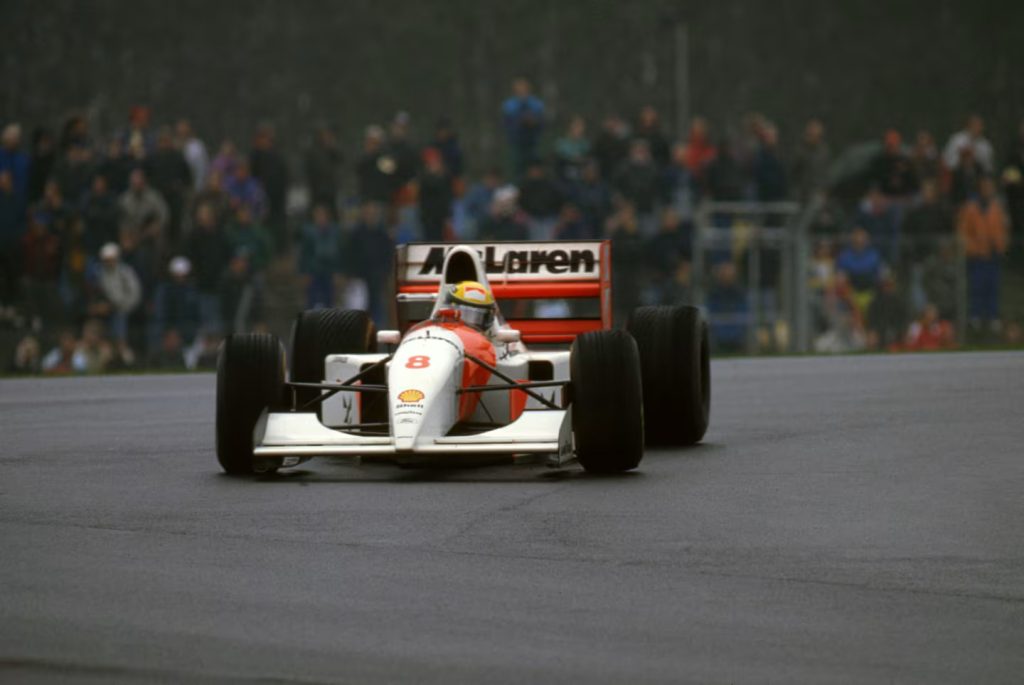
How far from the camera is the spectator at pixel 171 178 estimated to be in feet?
75.2

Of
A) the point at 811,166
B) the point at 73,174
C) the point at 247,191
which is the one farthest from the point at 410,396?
the point at 811,166

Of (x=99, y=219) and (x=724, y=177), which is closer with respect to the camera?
(x=99, y=219)

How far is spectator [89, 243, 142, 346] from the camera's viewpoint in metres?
22.0

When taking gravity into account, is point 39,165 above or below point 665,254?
above

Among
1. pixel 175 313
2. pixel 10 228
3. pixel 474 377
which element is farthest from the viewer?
pixel 175 313

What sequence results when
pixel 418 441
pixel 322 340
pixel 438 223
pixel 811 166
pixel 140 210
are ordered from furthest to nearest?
1. pixel 811 166
2. pixel 438 223
3. pixel 140 210
4. pixel 322 340
5. pixel 418 441

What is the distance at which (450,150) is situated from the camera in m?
24.7

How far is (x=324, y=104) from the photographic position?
29.3 metres

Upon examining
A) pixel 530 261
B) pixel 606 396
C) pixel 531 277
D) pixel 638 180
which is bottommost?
pixel 606 396

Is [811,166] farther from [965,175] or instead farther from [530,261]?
[530,261]

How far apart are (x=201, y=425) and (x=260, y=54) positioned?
1493 cm

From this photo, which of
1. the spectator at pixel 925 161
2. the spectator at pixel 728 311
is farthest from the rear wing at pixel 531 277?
the spectator at pixel 925 161

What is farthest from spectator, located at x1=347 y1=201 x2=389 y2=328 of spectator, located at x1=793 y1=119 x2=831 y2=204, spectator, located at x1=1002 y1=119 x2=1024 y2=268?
spectator, located at x1=1002 y1=119 x2=1024 y2=268

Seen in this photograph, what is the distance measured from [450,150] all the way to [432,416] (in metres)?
13.9
